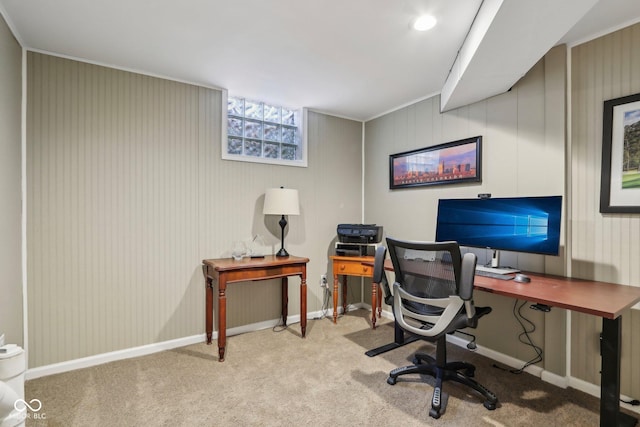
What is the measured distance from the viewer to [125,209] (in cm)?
258

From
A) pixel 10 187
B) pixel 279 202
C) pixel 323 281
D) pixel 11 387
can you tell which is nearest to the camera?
pixel 11 387

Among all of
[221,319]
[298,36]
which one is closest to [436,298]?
[221,319]

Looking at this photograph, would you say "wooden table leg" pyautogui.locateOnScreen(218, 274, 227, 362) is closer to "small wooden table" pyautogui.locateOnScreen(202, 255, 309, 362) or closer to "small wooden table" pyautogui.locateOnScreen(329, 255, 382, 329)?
"small wooden table" pyautogui.locateOnScreen(202, 255, 309, 362)

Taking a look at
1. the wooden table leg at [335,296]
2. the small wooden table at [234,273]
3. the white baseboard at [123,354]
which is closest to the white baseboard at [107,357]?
the white baseboard at [123,354]

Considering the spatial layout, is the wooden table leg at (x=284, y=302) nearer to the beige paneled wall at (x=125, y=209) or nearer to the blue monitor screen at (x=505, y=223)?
the beige paneled wall at (x=125, y=209)

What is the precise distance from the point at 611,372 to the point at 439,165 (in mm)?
1967

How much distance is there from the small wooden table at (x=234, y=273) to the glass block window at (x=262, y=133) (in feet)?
3.47

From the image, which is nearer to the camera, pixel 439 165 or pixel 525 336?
pixel 525 336

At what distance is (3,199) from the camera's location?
187 centimetres

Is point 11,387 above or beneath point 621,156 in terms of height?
beneath

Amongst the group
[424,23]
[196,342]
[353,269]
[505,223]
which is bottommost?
[196,342]

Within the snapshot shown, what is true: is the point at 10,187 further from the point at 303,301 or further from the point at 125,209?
the point at 303,301

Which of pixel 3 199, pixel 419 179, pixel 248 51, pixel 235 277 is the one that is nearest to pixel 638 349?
pixel 419 179

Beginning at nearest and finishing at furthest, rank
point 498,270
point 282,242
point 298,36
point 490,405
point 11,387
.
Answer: point 11,387 < point 490,405 < point 298,36 < point 498,270 < point 282,242
